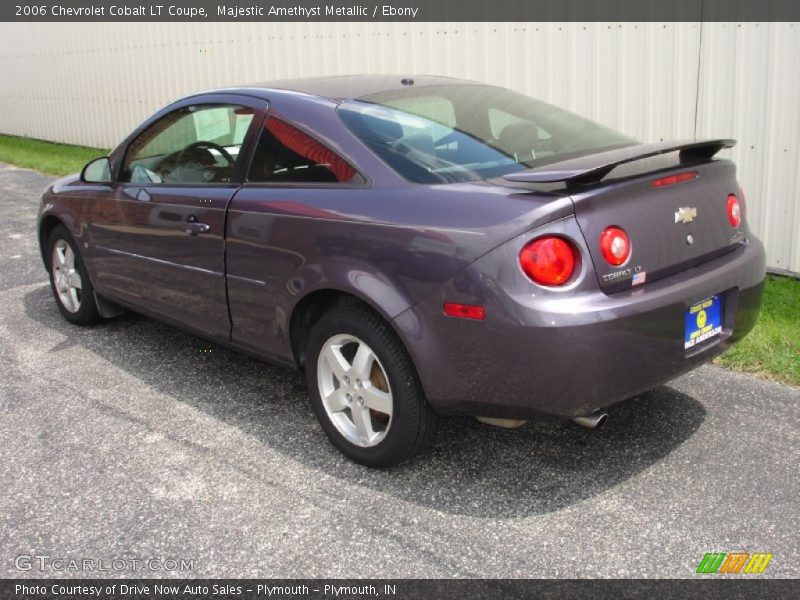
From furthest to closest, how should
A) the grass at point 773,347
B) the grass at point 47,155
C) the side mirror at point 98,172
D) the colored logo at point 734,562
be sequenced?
the grass at point 47,155
the side mirror at point 98,172
the grass at point 773,347
the colored logo at point 734,562

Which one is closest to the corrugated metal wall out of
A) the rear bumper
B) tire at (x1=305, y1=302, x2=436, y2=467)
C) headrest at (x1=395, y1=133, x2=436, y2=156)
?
the rear bumper

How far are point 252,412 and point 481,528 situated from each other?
5.09 ft

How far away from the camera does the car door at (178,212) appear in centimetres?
416

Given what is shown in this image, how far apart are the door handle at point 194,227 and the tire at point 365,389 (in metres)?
0.83

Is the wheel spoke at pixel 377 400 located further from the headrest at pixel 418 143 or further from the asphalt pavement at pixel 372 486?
the headrest at pixel 418 143

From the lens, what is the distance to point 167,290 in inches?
180

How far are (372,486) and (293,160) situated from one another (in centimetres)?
147

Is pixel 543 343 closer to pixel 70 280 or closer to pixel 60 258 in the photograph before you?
pixel 70 280

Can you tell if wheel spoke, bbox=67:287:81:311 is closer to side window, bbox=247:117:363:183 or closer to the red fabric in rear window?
side window, bbox=247:117:363:183

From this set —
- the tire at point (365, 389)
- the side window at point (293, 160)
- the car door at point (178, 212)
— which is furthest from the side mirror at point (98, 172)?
the tire at point (365, 389)

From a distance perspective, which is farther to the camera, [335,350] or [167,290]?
[167,290]

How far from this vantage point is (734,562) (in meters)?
2.90
